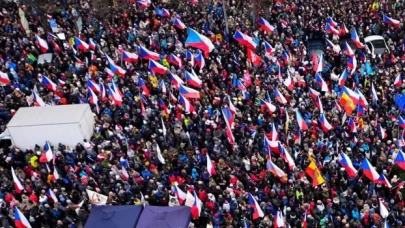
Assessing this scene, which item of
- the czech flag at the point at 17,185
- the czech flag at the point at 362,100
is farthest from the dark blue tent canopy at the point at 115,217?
the czech flag at the point at 362,100

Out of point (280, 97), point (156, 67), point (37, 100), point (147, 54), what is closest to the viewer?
point (280, 97)

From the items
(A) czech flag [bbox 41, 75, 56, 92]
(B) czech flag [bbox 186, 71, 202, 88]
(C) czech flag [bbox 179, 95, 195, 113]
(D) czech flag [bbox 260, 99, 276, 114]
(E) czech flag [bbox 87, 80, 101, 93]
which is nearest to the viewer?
(D) czech flag [bbox 260, 99, 276, 114]

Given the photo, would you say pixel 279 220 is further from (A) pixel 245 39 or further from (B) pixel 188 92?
(A) pixel 245 39

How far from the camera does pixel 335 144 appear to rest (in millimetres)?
22375

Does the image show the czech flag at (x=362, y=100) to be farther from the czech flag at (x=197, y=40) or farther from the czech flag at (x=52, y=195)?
the czech flag at (x=52, y=195)

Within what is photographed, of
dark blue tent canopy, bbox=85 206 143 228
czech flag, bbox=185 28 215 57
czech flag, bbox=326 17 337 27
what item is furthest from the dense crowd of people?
czech flag, bbox=185 28 215 57

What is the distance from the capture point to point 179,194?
20.3 metres

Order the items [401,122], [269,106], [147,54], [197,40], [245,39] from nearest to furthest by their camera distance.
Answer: [401,122] → [269,106] → [197,40] → [245,39] → [147,54]

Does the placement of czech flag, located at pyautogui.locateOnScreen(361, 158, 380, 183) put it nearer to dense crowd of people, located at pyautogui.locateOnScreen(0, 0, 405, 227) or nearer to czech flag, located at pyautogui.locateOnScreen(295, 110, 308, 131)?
dense crowd of people, located at pyautogui.locateOnScreen(0, 0, 405, 227)

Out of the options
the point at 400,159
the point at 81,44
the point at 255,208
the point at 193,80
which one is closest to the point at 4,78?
the point at 81,44

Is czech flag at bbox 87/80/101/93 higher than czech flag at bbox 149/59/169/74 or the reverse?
the reverse

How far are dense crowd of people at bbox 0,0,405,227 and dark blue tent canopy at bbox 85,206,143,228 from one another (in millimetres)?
834

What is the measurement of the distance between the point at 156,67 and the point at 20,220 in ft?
33.0

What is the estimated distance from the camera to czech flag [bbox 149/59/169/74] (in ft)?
91.2
